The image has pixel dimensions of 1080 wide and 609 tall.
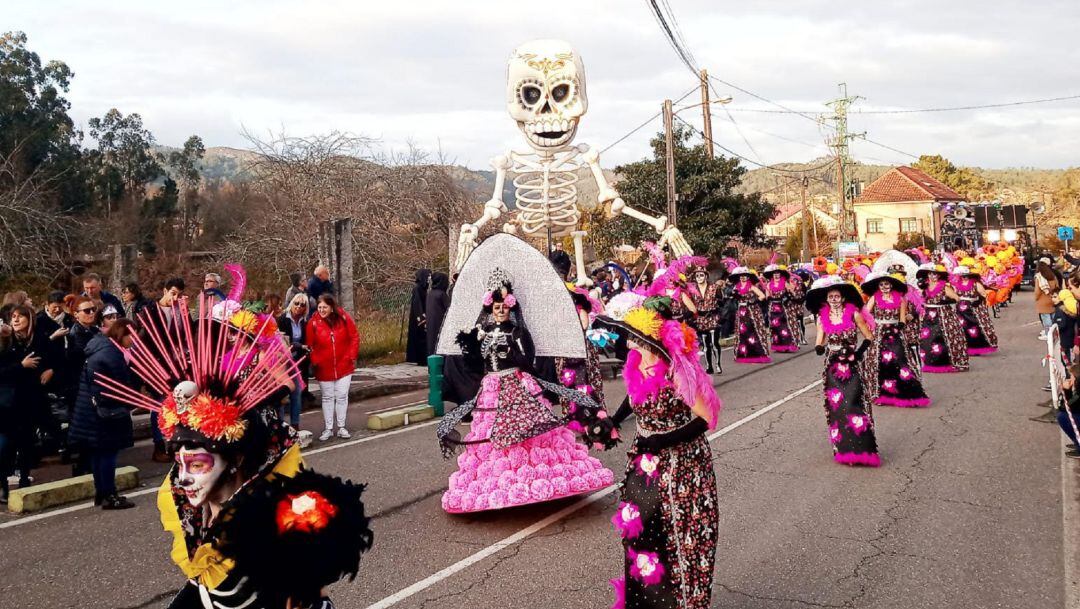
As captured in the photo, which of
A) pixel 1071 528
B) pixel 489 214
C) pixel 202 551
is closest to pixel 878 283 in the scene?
pixel 1071 528

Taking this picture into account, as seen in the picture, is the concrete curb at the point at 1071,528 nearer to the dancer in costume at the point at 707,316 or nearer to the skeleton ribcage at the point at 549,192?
the dancer in costume at the point at 707,316

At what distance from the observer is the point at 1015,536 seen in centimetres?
610

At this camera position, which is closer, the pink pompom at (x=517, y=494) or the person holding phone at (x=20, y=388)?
the pink pompom at (x=517, y=494)

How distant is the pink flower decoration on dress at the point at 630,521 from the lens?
4.25 metres

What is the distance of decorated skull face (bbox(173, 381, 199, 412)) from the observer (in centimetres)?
309

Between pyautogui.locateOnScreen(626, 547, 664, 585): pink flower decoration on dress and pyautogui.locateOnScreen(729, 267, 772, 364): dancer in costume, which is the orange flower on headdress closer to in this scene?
pyautogui.locateOnScreen(626, 547, 664, 585): pink flower decoration on dress

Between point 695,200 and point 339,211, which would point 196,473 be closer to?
point 339,211

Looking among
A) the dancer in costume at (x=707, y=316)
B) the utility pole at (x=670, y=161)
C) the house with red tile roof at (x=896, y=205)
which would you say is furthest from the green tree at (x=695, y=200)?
the house with red tile roof at (x=896, y=205)

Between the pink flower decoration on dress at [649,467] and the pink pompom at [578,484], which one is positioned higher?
the pink flower decoration on dress at [649,467]

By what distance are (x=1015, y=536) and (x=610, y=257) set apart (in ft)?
97.9

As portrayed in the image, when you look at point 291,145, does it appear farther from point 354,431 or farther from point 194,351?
point 194,351

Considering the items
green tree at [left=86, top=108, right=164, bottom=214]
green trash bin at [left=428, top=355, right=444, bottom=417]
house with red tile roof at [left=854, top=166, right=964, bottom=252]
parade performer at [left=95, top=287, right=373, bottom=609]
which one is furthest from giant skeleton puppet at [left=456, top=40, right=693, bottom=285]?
house with red tile roof at [left=854, top=166, right=964, bottom=252]

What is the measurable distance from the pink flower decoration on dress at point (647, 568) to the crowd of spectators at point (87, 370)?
342cm

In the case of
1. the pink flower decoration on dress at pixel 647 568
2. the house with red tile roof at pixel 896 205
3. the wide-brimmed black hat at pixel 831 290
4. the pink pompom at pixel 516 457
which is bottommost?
the pink flower decoration on dress at pixel 647 568
